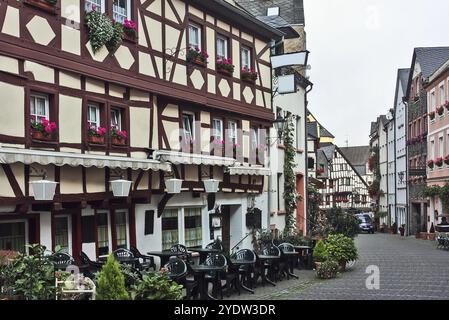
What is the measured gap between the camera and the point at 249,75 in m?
20.5

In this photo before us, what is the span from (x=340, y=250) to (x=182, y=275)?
7516mm

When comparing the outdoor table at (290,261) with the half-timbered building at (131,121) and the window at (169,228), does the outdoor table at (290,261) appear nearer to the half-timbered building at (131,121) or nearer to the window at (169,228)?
the half-timbered building at (131,121)

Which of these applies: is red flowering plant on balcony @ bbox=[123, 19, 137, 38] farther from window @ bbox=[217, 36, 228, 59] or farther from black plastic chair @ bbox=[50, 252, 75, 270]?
black plastic chair @ bbox=[50, 252, 75, 270]

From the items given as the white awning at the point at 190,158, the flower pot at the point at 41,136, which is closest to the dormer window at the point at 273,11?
the white awning at the point at 190,158

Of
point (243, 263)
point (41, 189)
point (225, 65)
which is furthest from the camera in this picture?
point (225, 65)

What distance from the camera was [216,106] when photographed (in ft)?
60.7

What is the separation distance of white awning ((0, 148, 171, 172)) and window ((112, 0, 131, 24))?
3.39m

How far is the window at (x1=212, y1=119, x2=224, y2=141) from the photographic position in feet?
62.7

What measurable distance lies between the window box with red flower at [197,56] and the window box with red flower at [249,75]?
2507 millimetres

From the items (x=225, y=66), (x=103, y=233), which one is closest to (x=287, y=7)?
(x=225, y=66)

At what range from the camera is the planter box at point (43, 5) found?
38.8ft

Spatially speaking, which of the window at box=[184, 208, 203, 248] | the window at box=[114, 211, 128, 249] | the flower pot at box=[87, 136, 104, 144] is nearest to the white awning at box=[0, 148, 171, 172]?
the flower pot at box=[87, 136, 104, 144]

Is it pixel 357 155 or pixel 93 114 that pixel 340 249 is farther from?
pixel 357 155
